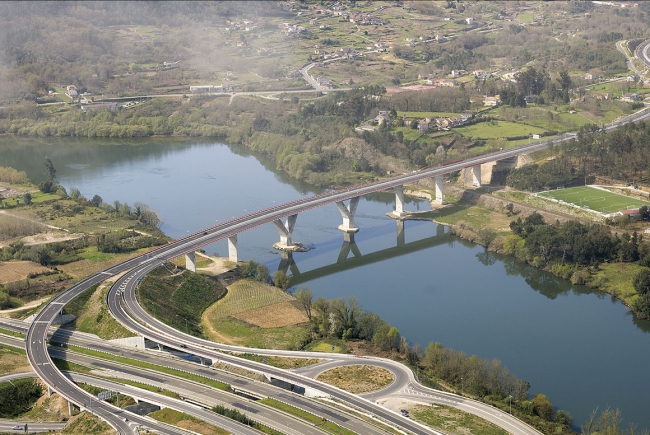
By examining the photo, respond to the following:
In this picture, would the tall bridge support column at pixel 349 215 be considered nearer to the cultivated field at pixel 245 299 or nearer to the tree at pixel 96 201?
the cultivated field at pixel 245 299

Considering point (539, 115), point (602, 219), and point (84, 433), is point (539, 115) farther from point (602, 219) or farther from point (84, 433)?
point (84, 433)

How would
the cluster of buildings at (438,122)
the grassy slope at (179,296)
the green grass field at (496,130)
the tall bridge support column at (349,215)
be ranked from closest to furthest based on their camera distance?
Answer: the grassy slope at (179,296), the tall bridge support column at (349,215), the green grass field at (496,130), the cluster of buildings at (438,122)

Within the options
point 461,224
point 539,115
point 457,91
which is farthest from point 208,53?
point 461,224

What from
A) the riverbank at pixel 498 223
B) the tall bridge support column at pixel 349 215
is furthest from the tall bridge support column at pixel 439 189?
the tall bridge support column at pixel 349 215

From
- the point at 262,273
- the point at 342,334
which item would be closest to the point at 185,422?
the point at 342,334

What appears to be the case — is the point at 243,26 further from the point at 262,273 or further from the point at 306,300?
the point at 306,300

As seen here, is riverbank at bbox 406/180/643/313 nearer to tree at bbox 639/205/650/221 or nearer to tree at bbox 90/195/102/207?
tree at bbox 639/205/650/221
